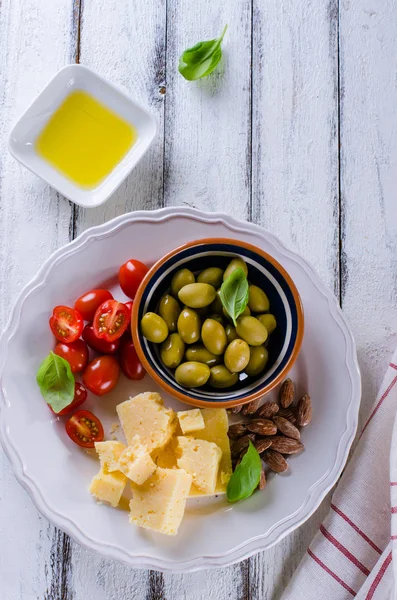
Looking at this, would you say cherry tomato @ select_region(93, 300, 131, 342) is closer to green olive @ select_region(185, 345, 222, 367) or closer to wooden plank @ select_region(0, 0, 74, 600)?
green olive @ select_region(185, 345, 222, 367)

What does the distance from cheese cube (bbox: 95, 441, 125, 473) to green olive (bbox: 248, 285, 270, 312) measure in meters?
0.43

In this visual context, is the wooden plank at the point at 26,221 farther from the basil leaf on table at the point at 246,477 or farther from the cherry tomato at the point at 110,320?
the basil leaf on table at the point at 246,477

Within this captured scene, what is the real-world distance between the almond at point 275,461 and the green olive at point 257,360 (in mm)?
211

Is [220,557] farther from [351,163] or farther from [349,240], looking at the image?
[351,163]

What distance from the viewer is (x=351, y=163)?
179 centimetres

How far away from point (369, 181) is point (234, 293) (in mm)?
596

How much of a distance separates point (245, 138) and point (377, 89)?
Result: 1.23 feet

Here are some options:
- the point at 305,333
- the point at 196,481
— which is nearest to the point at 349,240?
the point at 305,333

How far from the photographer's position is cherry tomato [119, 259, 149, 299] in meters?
1.58

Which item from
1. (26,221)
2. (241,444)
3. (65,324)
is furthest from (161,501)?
(26,221)

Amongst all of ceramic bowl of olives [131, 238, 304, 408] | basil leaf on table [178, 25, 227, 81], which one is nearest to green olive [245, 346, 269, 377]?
ceramic bowl of olives [131, 238, 304, 408]

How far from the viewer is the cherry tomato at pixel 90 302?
157cm

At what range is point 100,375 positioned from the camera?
1.56m

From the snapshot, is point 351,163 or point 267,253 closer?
point 267,253
